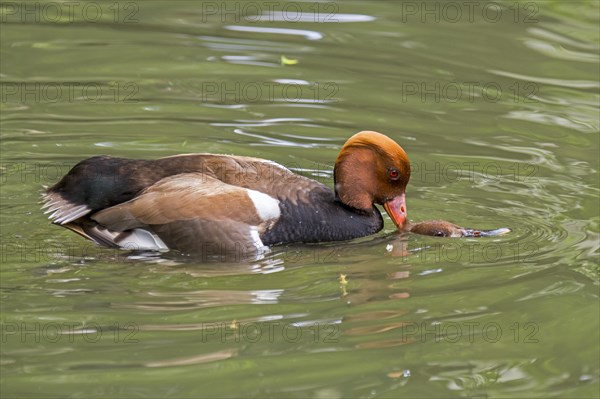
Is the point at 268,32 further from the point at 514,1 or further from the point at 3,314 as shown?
the point at 3,314

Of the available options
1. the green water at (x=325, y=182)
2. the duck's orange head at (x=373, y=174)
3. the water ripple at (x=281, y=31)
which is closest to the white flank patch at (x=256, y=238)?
the green water at (x=325, y=182)

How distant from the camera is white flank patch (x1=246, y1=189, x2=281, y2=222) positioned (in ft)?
31.2

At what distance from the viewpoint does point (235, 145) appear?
11.7 m

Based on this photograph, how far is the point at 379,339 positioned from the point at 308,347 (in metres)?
0.51

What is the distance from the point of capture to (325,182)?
11125mm

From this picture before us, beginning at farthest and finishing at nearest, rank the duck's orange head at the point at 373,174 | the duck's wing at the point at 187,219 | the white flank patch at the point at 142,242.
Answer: the duck's orange head at the point at 373,174 < the white flank patch at the point at 142,242 < the duck's wing at the point at 187,219

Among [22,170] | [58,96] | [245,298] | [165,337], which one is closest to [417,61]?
[58,96]

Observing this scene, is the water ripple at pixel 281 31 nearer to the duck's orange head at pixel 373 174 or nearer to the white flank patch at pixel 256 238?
the duck's orange head at pixel 373 174

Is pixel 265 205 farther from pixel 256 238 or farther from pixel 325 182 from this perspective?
pixel 325 182

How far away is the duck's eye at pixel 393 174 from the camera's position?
9.79m

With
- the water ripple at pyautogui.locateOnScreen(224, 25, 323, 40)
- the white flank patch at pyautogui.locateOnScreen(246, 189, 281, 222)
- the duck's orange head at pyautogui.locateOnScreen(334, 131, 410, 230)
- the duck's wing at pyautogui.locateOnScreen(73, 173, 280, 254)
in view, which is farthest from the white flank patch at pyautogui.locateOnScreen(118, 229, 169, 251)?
the water ripple at pyautogui.locateOnScreen(224, 25, 323, 40)

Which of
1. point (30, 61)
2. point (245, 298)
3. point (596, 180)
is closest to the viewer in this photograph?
A: point (245, 298)

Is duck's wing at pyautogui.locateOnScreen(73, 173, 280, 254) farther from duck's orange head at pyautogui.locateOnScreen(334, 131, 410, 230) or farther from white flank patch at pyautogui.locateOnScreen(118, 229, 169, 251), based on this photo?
duck's orange head at pyautogui.locateOnScreen(334, 131, 410, 230)

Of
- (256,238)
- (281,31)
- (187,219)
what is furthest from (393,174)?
(281,31)
